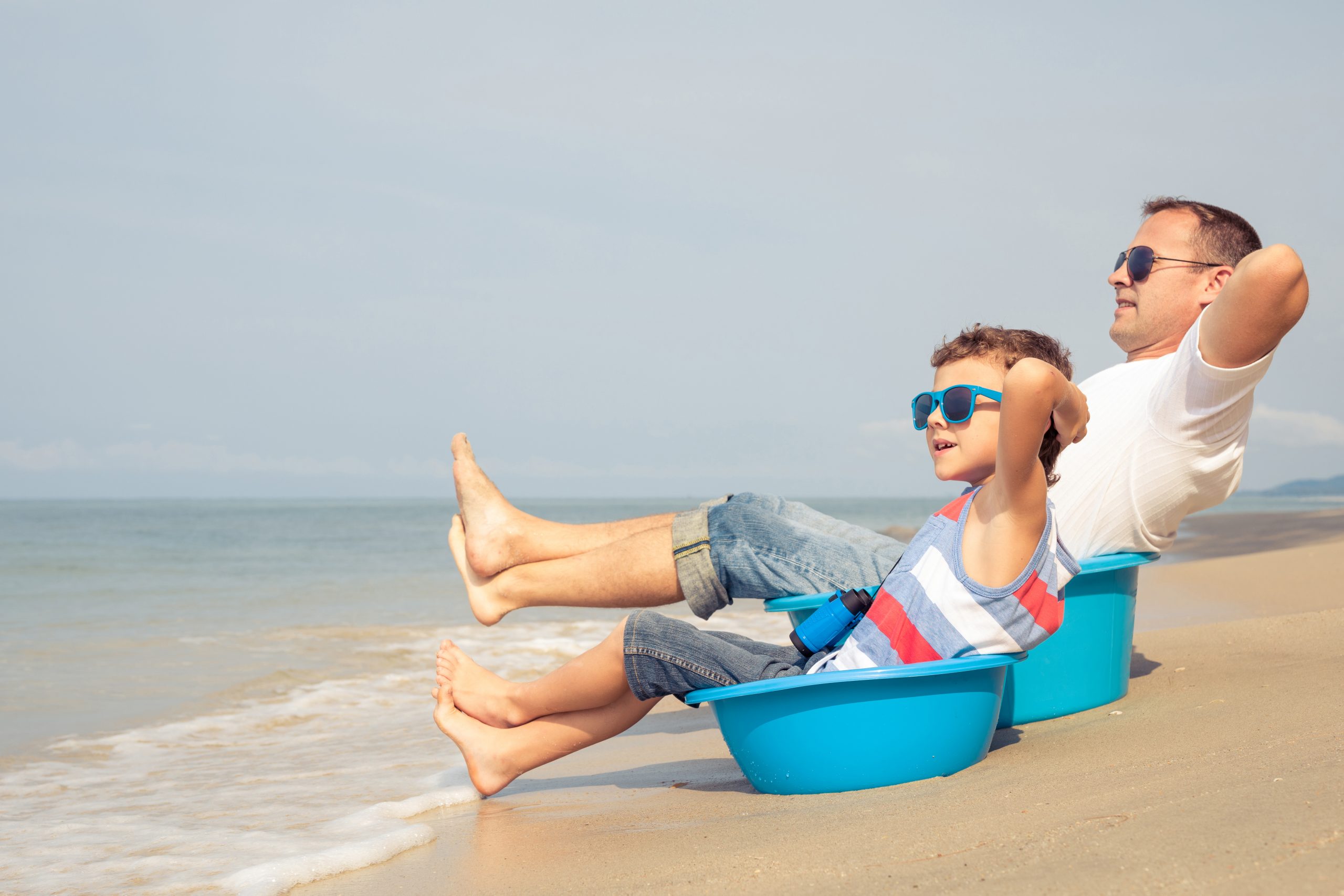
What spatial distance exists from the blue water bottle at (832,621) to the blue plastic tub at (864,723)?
0.20m

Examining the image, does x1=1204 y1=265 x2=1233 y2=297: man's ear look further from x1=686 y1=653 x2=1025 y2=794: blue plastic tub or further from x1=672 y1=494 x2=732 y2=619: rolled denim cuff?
x1=672 y1=494 x2=732 y2=619: rolled denim cuff

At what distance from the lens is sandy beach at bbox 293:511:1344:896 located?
143 cm

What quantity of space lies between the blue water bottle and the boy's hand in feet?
2.16

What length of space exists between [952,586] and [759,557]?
27.4 inches

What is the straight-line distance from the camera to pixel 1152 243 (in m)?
3.01

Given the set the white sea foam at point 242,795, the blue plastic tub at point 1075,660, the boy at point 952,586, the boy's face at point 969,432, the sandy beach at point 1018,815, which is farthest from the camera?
the blue plastic tub at point 1075,660

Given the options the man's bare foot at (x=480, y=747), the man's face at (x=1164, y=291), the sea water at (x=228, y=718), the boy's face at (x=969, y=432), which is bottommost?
the sea water at (x=228, y=718)

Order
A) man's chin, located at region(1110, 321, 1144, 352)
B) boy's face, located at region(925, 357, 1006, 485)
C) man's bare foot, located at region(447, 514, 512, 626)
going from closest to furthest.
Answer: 1. boy's face, located at region(925, 357, 1006, 485)
2. man's bare foot, located at region(447, 514, 512, 626)
3. man's chin, located at region(1110, 321, 1144, 352)

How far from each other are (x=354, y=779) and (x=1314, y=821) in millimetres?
2691

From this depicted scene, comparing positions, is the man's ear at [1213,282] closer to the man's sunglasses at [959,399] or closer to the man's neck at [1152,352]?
the man's neck at [1152,352]

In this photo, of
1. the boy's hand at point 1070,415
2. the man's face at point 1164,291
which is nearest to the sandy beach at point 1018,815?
the boy's hand at point 1070,415

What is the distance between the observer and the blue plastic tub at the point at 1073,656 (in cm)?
269

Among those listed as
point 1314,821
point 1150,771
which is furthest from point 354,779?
point 1314,821

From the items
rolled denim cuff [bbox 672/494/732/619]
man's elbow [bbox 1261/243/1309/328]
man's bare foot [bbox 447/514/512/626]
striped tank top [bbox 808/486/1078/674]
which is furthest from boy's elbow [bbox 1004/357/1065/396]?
man's bare foot [bbox 447/514/512/626]
